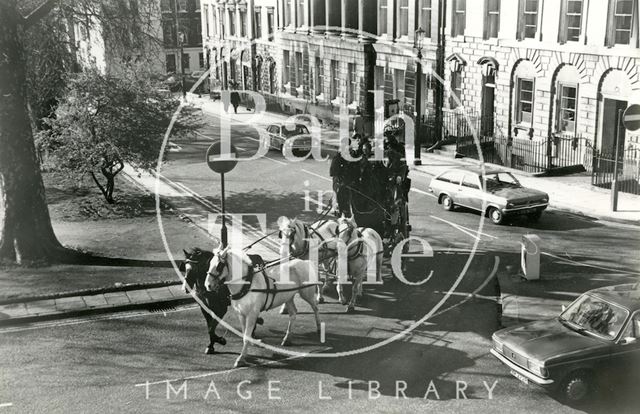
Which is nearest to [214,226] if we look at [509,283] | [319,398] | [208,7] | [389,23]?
[509,283]

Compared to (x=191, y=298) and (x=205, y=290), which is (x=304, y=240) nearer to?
(x=191, y=298)

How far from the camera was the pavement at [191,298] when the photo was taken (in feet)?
52.7

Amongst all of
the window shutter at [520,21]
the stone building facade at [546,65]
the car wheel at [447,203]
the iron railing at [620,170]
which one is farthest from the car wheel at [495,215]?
the window shutter at [520,21]

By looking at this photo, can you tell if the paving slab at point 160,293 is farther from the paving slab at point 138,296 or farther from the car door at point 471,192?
the car door at point 471,192

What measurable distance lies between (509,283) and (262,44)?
45249mm

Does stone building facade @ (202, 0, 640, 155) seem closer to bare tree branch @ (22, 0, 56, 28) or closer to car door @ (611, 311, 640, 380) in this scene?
car door @ (611, 311, 640, 380)

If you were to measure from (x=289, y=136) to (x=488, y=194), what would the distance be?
1685 cm

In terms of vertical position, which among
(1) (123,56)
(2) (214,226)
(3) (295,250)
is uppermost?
(1) (123,56)

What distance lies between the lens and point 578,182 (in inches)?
1144

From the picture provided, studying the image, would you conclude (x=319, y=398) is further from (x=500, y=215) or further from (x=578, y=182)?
(x=578, y=182)

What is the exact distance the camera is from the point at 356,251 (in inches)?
639

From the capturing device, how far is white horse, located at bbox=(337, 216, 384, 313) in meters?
16.2

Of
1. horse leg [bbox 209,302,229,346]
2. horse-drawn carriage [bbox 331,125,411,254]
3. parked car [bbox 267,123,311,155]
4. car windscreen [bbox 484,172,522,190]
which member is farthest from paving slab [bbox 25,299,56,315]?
parked car [bbox 267,123,311,155]

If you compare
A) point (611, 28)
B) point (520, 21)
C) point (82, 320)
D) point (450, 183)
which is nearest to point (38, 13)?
point (82, 320)
